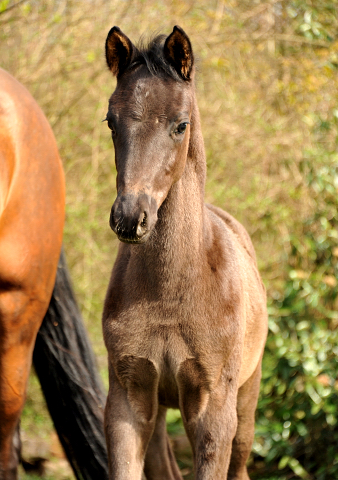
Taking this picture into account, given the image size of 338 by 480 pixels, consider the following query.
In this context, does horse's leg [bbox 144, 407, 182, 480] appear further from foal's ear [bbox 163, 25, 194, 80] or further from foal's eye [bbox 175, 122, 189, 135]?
foal's ear [bbox 163, 25, 194, 80]

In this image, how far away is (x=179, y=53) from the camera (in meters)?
2.22

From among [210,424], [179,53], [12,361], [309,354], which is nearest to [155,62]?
[179,53]

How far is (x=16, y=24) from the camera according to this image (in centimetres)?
563

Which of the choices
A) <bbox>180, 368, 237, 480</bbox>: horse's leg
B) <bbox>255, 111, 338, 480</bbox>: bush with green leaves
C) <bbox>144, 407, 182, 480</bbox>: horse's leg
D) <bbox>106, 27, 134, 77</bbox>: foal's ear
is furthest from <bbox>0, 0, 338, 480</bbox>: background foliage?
<bbox>106, 27, 134, 77</bbox>: foal's ear

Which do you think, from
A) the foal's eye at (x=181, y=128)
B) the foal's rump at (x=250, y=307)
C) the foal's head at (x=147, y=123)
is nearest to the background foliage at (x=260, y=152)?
the foal's rump at (x=250, y=307)

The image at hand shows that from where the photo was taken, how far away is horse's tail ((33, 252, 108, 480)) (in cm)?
374

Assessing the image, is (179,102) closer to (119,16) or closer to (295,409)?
(295,409)

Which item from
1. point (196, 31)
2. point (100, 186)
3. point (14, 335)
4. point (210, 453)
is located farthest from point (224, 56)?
point (210, 453)

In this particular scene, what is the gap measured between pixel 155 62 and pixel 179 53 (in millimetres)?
100

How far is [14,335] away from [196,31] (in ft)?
14.7

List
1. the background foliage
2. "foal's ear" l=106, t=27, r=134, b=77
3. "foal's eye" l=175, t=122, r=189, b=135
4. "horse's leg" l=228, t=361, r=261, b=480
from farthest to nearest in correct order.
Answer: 1. the background foliage
2. "horse's leg" l=228, t=361, r=261, b=480
3. "foal's ear" l=106, t=27, r=134, b=77
4. "foal's eye" l=175, t=122, r=189, b=135

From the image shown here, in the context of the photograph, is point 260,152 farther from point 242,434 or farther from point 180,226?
point 180,226

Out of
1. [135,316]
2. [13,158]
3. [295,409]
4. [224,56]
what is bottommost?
[295,409]

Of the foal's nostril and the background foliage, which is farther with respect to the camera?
the background foliage
